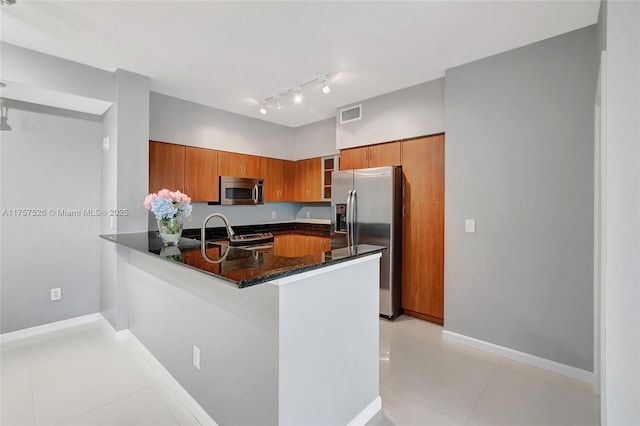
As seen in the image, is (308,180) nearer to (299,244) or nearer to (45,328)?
(299,244)

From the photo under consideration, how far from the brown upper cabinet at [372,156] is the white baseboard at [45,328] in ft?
11.5

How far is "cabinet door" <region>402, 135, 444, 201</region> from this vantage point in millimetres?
3221

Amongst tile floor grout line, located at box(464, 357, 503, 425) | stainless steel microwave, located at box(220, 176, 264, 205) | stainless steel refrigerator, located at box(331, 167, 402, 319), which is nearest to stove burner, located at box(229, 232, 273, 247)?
stainless steel microwave, located at box(220, 176, 264, 205)

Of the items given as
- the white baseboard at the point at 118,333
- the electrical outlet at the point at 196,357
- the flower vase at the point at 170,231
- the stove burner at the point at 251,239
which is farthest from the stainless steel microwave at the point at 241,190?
the electrical outlet at the point at 196,357

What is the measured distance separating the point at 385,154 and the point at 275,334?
287 cm

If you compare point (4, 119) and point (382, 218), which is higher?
point (4, 119)

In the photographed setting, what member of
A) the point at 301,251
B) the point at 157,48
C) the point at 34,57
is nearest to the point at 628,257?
the point at 157,48

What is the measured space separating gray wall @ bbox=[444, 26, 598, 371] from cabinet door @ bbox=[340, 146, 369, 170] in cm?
117

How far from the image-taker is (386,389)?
213 cm

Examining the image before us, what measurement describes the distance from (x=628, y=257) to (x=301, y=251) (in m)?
3.95

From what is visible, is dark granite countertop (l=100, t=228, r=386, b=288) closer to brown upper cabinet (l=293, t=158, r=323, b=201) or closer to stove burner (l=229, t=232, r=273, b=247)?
stove burner (l=229, t=232, r=273, b=247)

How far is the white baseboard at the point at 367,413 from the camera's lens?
1690 millimetres

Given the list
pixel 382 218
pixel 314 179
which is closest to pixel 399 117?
pixel 382 218

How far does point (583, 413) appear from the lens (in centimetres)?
188
